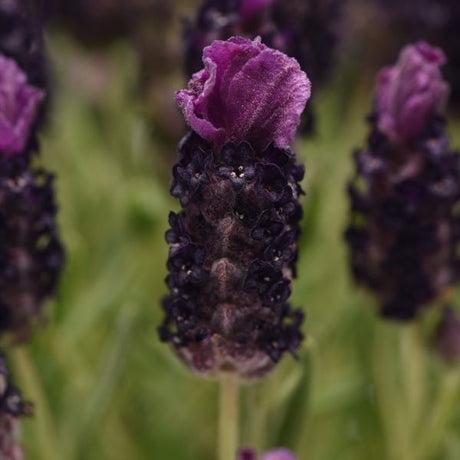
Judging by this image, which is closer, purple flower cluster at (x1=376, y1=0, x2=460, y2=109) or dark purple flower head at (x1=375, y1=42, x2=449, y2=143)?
dark purple flower head at (x1=375, y1=42, x2=449, y2=143)

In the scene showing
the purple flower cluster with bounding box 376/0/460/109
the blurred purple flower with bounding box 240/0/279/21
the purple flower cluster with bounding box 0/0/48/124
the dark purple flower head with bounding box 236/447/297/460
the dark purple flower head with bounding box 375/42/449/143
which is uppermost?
the purple flower cluster with bounding box 376/0/460/109

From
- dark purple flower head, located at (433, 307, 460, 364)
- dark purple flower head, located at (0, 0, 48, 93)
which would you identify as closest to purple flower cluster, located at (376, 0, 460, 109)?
dark purple flower head, located at (433, 307, 460, 364)

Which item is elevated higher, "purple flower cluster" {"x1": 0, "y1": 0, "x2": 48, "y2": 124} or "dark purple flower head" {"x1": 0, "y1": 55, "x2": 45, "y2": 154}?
"purple flower cluster" {"x1": 0, "y1": 0, "x2": 48, "y2": 124}

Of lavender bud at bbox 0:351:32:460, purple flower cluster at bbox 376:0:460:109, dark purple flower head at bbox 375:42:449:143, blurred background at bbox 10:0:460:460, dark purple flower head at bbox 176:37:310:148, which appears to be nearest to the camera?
dark purple flower head at bbox 176:37:310:148

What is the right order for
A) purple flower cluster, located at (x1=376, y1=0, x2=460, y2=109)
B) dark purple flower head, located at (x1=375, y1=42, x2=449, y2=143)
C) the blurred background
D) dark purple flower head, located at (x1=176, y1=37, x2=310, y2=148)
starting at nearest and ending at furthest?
dark purple flower head, located at (x1=176, y1=37, x2=310, y2=148), dark purple flower head, located at (x1=375, y1=42, x2=449, y2=143), the blurred background, purple flower cluster, located at (x1=376, y1=0, x2=460, y2=109)

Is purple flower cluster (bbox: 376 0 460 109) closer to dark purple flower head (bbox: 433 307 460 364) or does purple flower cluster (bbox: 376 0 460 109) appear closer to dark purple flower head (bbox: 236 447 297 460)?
dark purple flower head (bbox: 433 307 460 364)

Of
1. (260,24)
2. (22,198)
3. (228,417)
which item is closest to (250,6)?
(260,24)

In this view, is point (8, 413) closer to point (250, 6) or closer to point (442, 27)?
point (250, 6)

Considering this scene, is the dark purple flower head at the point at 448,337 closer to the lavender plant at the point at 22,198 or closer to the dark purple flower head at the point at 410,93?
the dark purple flower head at the point at 410,93
